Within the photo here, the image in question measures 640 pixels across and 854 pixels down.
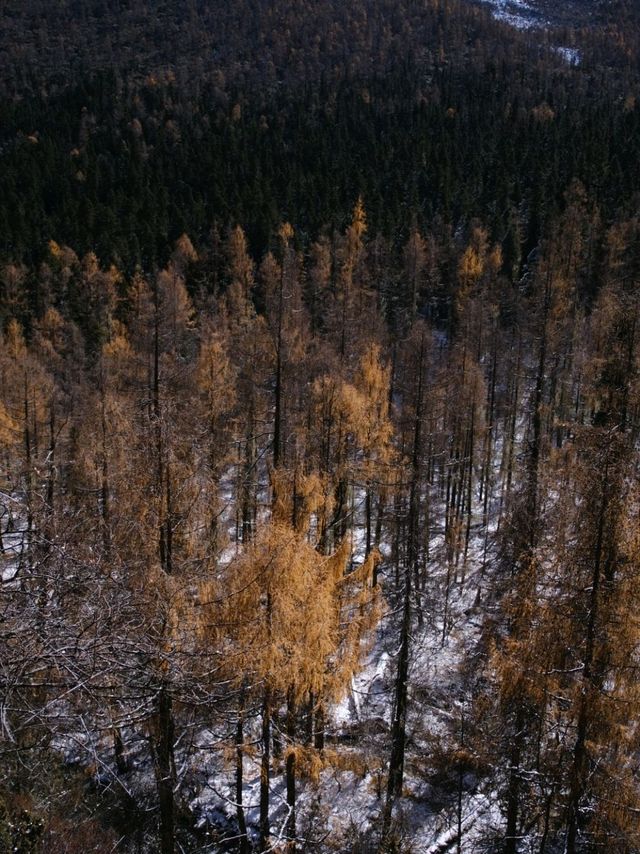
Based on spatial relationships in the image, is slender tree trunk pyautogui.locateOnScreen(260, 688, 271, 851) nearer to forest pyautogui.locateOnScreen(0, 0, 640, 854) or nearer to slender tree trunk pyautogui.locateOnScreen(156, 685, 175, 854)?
forest pyautogui.locateOnScreen(0, 0, 640, 854)

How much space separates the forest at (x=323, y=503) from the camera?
27.6 feet

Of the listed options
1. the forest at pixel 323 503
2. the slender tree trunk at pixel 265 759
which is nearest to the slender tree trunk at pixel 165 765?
the forest at pixel 323 503

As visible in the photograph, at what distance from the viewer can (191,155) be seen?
98.9 metres

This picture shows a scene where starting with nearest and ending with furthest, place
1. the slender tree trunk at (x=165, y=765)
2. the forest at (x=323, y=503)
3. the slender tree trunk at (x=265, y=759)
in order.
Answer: the slender tree trunk at (x=165, y=765) < the forest at (x=323, y=503) < the slender tree trunk at (x=265, y=759)

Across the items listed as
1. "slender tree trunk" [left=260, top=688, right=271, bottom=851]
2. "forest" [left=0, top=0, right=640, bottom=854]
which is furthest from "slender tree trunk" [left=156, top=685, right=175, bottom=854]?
"slender tree trunk" [left=260, top=688, right=271, bottom=851]

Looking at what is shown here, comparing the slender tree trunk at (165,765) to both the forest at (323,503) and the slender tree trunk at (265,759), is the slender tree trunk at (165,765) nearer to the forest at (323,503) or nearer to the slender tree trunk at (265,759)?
the forest at (323,503)

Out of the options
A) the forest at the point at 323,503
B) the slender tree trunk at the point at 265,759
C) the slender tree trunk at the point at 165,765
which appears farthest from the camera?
the slender tree trunk at the point at 265,759

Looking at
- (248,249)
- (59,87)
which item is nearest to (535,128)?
(248,249)

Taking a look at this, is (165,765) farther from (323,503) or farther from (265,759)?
(323,503)

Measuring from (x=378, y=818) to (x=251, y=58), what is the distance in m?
199

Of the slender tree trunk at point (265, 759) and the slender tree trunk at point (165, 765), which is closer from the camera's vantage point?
the slender tree trunk at point (165, 765)

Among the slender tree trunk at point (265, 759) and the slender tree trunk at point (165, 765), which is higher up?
the slender tree trunk at point (165, 765)

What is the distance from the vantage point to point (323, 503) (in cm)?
1772

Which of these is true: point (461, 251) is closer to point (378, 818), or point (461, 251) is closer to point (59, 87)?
point (378, 818)
